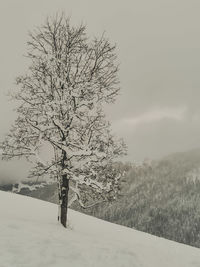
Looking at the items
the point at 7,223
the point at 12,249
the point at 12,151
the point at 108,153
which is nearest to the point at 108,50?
the point at 108,153

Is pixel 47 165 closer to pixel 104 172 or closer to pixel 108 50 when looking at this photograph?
pixel 104 172

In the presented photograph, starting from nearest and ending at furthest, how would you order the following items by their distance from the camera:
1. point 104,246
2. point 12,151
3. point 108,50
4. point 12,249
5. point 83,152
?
point 12,249
point 104,246
point 83,152
point 12,151
point 108,50

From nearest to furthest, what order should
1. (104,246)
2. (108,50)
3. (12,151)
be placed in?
1. (104,246)
2. (12,151)
3. (108,50)

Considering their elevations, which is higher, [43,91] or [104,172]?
[43,91]

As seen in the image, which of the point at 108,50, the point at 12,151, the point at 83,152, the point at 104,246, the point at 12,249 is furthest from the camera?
the point at 108,50

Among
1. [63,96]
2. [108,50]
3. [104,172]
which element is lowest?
[104,172]

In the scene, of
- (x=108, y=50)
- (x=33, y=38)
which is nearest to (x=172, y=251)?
(x=108, y=50)

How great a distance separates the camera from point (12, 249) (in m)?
11.1

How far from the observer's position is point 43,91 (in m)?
17.2

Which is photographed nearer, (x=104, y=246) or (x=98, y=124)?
(x=104, y=246)

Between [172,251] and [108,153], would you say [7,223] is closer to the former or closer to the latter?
[108,153]

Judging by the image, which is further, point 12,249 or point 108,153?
point 108,153

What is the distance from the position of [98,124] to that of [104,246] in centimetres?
546

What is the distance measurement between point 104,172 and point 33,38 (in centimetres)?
683
